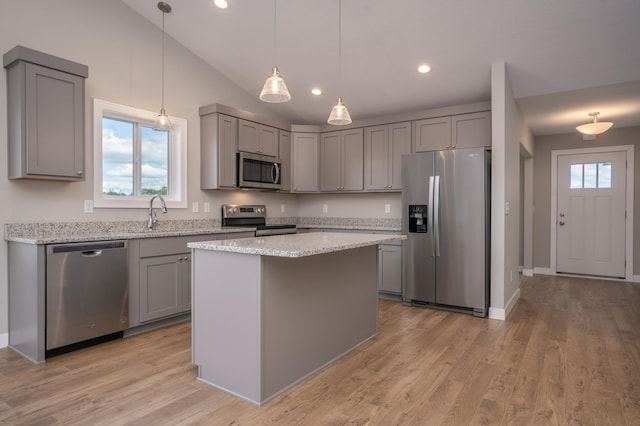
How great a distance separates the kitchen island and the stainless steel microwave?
227 centimetres

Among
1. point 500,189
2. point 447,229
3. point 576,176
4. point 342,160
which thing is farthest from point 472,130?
point 576,176

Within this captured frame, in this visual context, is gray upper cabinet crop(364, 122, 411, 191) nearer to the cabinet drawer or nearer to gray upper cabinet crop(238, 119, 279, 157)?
gray upper cabinet crop(238, 119, 279, 157)

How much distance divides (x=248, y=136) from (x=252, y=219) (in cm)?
112

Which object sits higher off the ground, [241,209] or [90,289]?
[241,209]

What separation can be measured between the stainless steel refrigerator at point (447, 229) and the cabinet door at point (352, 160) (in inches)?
35.6

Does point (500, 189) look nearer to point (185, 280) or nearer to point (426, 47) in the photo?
point (426, 47)

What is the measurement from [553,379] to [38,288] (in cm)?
366

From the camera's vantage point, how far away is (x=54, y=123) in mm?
3033

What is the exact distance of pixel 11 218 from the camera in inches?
121

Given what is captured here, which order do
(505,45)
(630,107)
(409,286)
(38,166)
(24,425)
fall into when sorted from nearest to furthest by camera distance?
(24,425) → (38,166) → (505,45) → (409,286) → (630,107)

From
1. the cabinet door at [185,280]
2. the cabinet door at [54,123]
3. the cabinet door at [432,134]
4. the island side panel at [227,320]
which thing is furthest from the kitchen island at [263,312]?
the cabinet door at [432,134]

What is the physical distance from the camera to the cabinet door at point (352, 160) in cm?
531

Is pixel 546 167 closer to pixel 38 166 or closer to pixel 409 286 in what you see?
pixel 409 286

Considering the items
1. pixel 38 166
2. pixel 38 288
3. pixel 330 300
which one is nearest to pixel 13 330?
pixel 38 288
